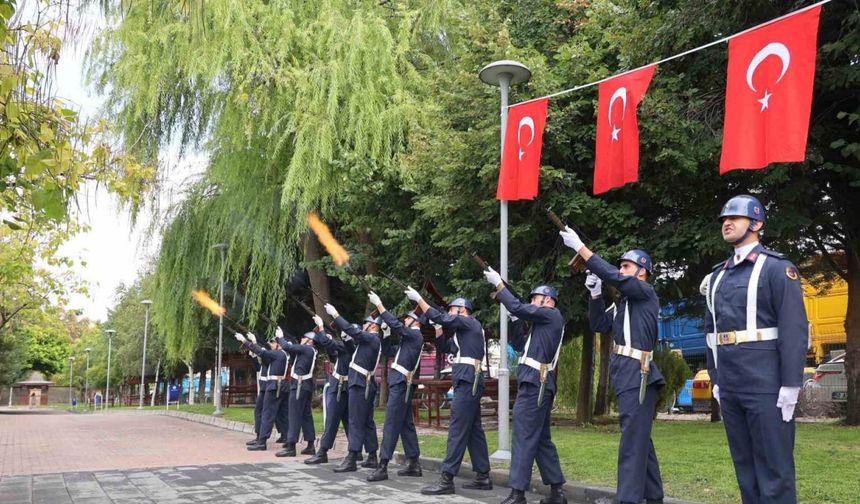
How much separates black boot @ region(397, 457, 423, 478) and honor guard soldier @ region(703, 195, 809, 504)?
563cm

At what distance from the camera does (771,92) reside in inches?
301

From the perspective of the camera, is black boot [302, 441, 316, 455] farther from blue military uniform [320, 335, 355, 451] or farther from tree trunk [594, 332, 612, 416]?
tree trunk [594, 332, 612, 416]

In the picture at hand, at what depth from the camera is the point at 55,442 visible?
16906mm

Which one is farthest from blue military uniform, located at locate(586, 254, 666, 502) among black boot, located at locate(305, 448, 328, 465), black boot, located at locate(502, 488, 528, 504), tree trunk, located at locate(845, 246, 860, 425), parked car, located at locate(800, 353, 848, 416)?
parked car, located at locate(800, 353, 848, 416)

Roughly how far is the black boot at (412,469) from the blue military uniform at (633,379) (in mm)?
4185

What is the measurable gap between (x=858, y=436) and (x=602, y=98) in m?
6.93

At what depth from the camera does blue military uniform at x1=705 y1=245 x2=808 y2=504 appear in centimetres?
479

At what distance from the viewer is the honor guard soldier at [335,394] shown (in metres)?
11.5

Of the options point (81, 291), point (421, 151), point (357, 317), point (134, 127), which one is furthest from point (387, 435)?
point (81, 291)

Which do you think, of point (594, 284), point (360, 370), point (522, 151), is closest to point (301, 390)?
point (360, 370)

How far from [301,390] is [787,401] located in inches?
366

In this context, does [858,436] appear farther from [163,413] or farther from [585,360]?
[163,413]

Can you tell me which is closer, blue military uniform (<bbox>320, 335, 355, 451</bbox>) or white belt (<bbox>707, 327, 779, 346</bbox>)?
white belt (<bbox>707, 327, 779, 346</bbox>)

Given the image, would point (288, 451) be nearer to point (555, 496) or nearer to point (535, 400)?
point (555, 496)
